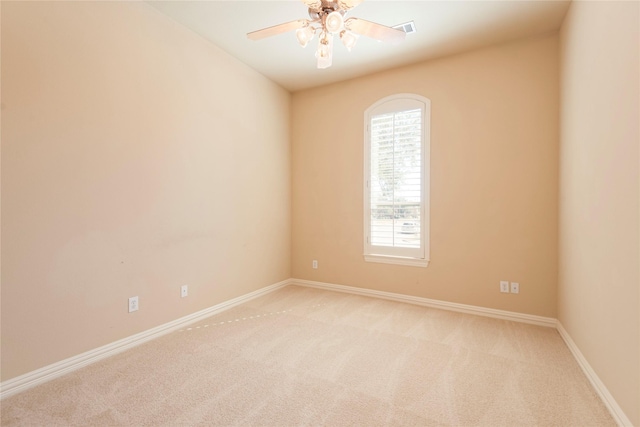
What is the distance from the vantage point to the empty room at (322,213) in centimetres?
176

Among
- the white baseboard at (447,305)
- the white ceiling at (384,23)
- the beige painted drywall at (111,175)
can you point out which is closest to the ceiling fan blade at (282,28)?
the white ceiling at (384,23)

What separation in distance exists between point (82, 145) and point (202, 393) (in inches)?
75.4

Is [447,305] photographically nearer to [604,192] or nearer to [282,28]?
[604,192]

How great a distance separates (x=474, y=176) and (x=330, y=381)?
2.53 meters

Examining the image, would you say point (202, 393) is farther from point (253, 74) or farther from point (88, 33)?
point (253, 74)

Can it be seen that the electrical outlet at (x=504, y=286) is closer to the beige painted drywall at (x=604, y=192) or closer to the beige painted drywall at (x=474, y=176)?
the beige painted drywall at (x=474, y=176)

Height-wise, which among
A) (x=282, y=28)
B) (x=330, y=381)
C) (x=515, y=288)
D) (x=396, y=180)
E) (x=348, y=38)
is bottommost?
(x=330, y=381)

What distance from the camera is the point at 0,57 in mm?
1812

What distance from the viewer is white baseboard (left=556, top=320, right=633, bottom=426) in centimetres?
155

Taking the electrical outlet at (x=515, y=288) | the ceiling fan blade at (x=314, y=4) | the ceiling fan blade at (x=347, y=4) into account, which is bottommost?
the electrical outlet at (x=515, y=288)

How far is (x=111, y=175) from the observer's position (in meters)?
2.35

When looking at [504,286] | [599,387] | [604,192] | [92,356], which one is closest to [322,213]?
[504,286]

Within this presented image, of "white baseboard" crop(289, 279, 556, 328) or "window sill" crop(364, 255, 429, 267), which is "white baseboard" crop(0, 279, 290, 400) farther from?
"window sill" crop(364, 255, 429, 267)

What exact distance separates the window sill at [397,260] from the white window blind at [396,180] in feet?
0.04
